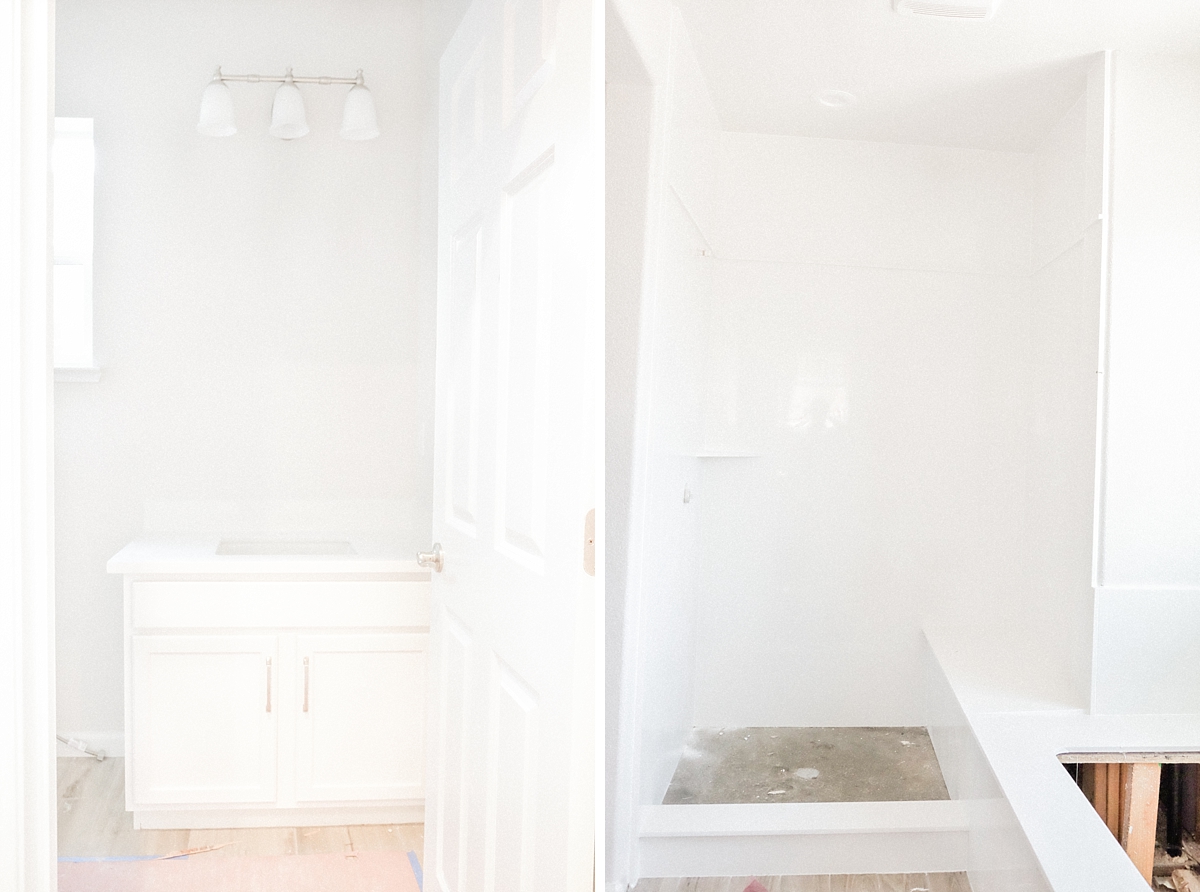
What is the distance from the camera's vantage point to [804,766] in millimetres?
1507

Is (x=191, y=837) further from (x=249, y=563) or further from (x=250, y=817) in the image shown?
(x=249, y=563)

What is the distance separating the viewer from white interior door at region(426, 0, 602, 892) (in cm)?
110

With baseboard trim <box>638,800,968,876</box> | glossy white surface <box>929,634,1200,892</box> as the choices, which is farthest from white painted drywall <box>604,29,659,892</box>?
glossy white surface <box>929,634,1200,892</box>

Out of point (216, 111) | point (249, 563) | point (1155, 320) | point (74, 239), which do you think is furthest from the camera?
point (74, 239)

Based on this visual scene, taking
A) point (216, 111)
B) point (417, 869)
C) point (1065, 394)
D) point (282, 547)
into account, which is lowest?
point (417, 869)

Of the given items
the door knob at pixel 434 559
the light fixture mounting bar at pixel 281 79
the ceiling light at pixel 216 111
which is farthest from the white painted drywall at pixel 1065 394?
the ceiling light at pixel 216 111

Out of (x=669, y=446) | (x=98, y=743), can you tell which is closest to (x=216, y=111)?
(x=669, y=446)

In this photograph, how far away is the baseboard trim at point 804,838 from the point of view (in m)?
1.42

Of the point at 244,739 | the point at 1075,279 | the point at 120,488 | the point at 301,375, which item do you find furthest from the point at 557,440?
the point at 120,488

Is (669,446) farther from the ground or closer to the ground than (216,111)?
closer to the ground

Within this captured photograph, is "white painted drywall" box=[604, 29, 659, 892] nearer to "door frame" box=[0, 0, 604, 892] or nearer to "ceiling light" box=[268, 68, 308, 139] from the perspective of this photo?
"door frame" box=[0, 0, 604, 892]

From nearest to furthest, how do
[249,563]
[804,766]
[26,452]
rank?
1. [26,452]
2. [804,766]
3. [249,563]

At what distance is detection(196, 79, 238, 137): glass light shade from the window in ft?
1.24

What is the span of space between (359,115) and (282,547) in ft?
3.92
